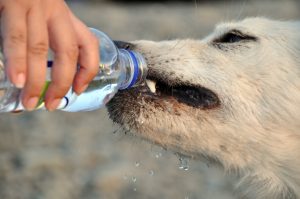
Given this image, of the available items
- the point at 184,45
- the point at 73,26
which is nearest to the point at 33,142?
the point at 184,45

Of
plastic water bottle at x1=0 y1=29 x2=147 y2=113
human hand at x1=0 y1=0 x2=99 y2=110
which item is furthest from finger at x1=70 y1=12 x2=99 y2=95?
plastic water bottle at x1=0 y1=29 x2=147 y2=113

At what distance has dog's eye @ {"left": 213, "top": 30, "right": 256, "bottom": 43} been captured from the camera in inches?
114

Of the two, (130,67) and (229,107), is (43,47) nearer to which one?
(130,67)

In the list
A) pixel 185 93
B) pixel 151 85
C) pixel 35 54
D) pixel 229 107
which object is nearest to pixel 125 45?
pixel 151 85

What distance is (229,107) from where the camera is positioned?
2.63 m

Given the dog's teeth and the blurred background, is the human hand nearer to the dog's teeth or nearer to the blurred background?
the dog's teeth

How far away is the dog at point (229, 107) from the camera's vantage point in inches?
99.0

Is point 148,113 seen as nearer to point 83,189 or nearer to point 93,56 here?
point 93,56

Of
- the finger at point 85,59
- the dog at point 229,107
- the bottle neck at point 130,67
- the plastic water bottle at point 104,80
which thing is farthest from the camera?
the dog at point 229,107

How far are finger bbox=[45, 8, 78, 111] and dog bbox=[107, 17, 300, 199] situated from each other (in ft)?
3.67

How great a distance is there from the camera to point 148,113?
2.49 meters

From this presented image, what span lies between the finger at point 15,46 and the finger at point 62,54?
0.08 m

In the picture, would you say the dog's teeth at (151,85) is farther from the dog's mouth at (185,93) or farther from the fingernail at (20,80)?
the fingernail at (20,80)

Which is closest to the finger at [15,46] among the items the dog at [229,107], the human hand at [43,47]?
the human hand at [43,47]
